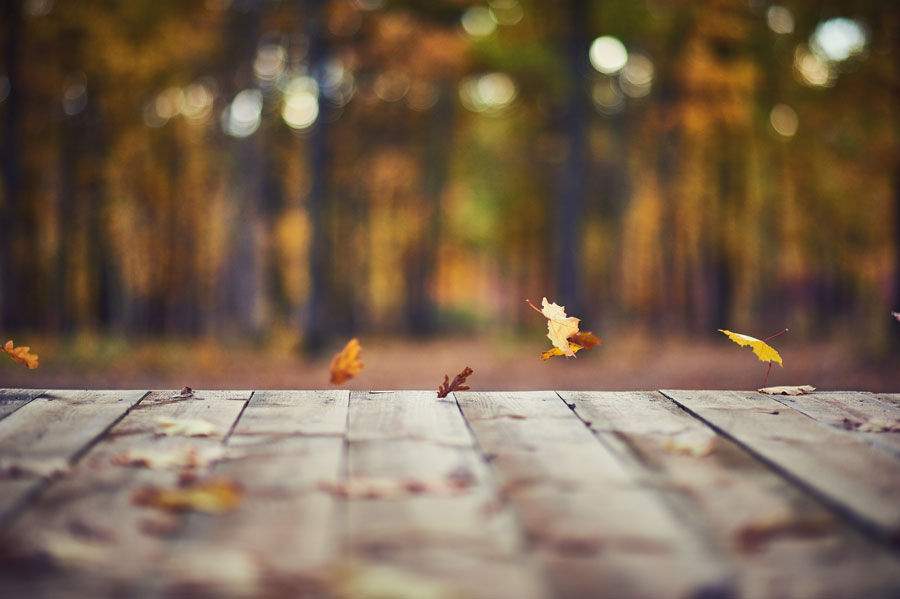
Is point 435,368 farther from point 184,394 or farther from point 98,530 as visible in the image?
point 98,530

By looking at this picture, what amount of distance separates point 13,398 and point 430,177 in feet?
52.5

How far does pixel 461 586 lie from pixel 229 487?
0.63 metres

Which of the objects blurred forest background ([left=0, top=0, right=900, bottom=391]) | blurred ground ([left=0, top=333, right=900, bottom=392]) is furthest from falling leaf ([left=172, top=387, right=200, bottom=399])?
blurred forest background ([left=0, top=0, right=900, bottom=391])

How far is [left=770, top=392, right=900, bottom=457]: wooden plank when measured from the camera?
1998mm

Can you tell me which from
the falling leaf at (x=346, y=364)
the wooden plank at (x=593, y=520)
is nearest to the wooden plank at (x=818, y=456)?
the wooden plank at (x=593, y=520)

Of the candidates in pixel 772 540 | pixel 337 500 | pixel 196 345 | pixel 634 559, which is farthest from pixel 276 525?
pixel 196 345

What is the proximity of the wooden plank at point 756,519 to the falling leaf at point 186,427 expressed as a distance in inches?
43.2

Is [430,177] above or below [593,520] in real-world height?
above

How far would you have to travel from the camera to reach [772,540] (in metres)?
1.29

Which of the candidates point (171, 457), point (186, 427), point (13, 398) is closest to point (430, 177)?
point (13, 398)

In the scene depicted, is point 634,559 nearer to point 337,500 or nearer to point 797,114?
point 337,500

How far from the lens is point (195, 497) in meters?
1.45

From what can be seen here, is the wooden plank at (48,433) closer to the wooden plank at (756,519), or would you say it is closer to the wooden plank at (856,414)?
the wooden plank at (756,519)

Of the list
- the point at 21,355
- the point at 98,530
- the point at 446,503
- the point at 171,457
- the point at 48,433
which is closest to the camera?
the point at 98,530
